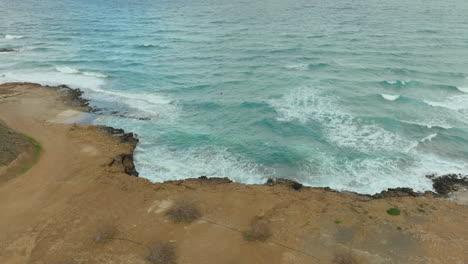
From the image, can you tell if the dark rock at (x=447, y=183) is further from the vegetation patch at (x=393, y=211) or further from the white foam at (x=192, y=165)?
the white foam at (x=192, y=165)

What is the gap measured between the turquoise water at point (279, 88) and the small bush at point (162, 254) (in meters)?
8.08

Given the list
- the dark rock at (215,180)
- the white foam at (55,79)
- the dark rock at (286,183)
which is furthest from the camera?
the white foam at (55,79)

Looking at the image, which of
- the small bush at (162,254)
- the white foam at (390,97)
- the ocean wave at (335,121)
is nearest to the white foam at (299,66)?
the ocean wave at (335,121)

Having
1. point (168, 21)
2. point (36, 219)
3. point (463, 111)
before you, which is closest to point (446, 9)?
point (463, 111)

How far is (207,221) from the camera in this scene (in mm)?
20656

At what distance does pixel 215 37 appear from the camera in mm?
70812

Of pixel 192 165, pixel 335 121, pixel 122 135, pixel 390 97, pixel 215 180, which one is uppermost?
pixel 390 97

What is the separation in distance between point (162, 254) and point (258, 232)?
574cm

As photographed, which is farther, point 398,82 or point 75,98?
point 398,82

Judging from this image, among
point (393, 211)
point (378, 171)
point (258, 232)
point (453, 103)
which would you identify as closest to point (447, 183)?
point (378, 171)

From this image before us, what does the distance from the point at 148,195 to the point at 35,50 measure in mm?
58872

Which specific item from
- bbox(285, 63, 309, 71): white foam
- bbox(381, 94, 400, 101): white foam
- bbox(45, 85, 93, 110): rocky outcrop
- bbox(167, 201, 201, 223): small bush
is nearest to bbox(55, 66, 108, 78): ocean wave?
bbox(45, 85, 93, 110): rocky outcrop

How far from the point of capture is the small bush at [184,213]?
67.8 feet

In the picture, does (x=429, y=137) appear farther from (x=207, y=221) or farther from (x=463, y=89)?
(x=207, y=221)
